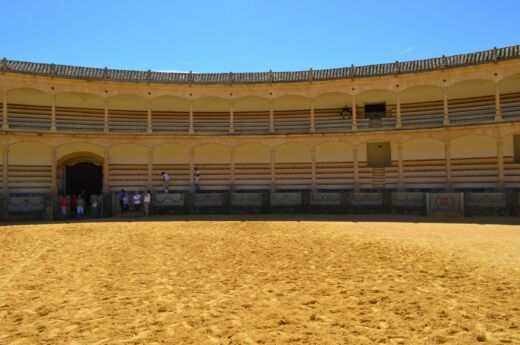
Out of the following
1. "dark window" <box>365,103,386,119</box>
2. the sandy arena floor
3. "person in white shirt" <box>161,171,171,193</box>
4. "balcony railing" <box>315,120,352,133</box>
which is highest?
"dark window" <box>365,103,386,119</box>

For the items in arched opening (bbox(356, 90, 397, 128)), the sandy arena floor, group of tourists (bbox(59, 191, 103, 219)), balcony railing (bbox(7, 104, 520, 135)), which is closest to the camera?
the sandy arena floor

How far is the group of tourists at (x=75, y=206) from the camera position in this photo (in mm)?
21530

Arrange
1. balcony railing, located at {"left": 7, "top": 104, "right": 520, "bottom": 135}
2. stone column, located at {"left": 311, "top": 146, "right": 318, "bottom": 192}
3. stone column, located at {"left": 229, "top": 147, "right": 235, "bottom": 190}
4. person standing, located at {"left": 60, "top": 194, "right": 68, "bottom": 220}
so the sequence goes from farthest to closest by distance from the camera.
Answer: stone column, located at {"left": 229, "top": 147, "right": 235, "bottom": 190}, stone column, located at {"left": 311, "top": 146, "right": 318, "bottom": 192}, balcony railing, located at {"left": 7, "top": 104, "right": 520, "bottom": 135}, person standing, located at {"left": 60, "top": 194, "right": 68, "bottom": 220}

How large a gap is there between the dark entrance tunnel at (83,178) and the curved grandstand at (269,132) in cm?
7

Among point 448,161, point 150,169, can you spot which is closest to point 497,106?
point 448,161

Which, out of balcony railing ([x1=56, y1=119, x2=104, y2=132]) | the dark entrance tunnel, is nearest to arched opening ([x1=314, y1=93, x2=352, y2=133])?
balcony railing ([x1=56, y1=119, x2=104, y2=132])

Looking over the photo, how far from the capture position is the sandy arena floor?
498 cm

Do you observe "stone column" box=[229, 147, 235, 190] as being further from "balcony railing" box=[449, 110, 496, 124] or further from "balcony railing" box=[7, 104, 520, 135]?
"balcony railing" box=[449, 110, 496, 124]

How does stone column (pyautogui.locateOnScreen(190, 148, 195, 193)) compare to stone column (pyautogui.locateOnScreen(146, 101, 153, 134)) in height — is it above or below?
below

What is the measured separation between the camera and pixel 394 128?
25.1m

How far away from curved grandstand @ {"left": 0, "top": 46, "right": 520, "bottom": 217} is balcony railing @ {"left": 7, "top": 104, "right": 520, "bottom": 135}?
10 cm

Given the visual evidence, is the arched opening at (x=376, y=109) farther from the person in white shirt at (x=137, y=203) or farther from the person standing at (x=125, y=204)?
the person standing at (x=125, y=204)

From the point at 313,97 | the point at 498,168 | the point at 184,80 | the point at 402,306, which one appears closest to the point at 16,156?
the point at 184,80

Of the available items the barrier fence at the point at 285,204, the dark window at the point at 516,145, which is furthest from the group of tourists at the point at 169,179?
the dark window at the point at 516,145
